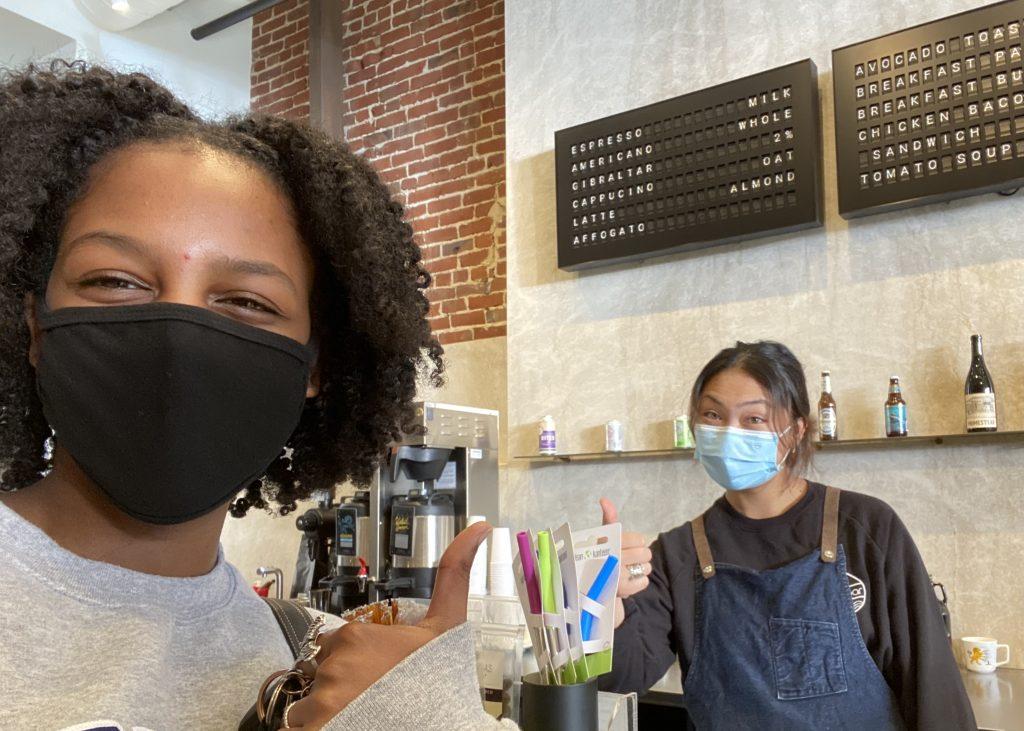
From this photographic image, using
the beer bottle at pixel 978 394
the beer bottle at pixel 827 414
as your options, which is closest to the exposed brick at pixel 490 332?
the beer bottle at pixel 827 414

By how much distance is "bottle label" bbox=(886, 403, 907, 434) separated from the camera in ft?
9.68

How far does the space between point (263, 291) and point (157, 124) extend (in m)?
0.25

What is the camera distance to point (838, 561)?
211 centimetres

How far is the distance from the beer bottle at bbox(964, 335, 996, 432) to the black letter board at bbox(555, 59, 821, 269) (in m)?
0.74

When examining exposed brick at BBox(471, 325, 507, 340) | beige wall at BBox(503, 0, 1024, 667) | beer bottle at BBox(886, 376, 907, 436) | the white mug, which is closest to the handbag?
the white mug

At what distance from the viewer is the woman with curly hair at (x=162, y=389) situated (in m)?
0.67

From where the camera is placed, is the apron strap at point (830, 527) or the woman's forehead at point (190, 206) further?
the apron strap at point (830, 527)

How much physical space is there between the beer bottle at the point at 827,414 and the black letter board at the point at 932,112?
2.04ft

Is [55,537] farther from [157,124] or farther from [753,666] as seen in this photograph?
[753,666]

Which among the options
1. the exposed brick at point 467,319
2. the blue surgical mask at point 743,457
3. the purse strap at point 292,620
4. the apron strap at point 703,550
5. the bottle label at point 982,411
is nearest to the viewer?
the purse strap at point 292,620

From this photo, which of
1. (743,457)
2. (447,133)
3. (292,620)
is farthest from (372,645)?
(447,133)

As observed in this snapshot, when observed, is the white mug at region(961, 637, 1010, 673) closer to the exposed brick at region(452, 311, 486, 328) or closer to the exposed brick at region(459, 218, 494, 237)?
the exposed brick at region(452, 311, 486, 328)

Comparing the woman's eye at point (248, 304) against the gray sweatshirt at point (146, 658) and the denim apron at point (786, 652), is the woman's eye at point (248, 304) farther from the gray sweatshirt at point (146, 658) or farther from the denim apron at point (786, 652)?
the denim apron at point (786, 652)

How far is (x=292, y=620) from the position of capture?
92cm
